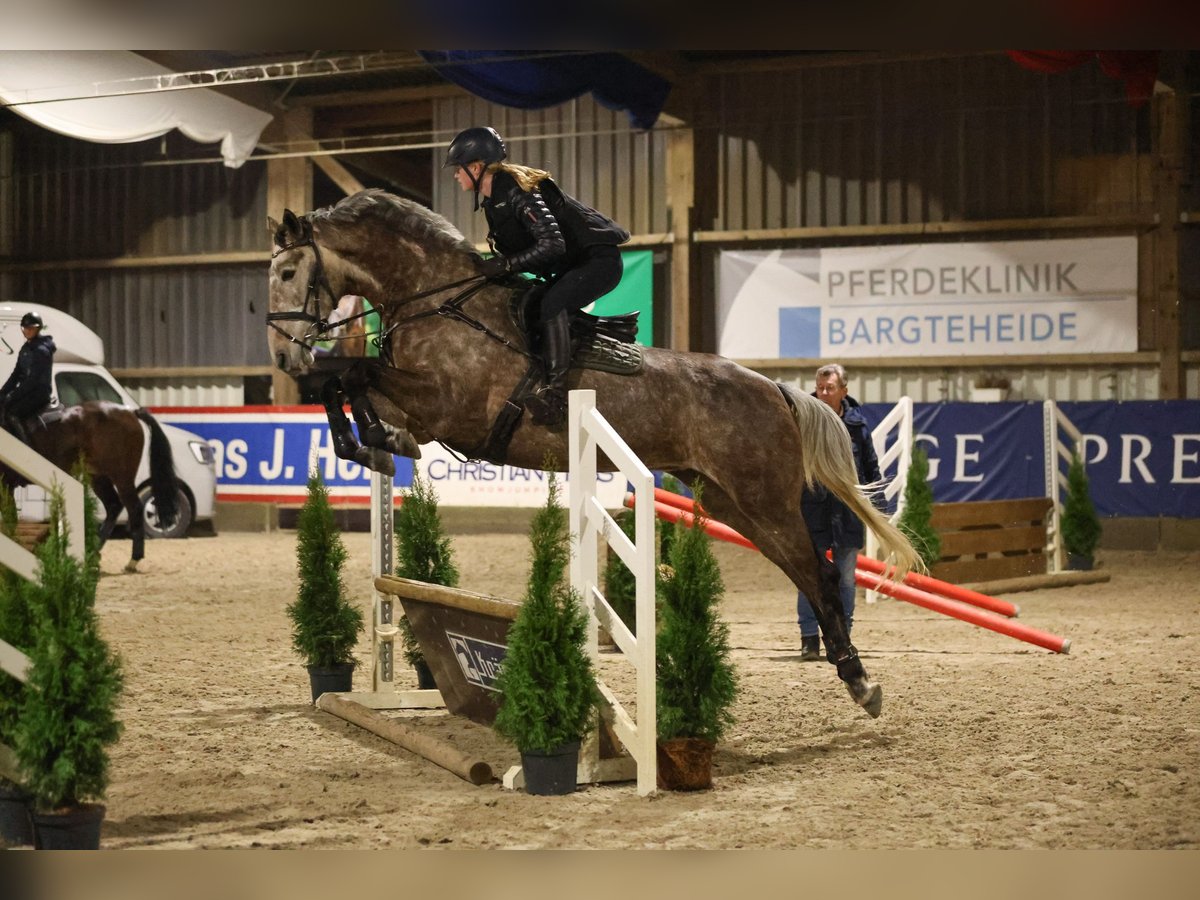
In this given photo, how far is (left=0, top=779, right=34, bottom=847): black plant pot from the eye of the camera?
3.33m

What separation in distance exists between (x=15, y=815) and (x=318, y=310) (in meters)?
2.12

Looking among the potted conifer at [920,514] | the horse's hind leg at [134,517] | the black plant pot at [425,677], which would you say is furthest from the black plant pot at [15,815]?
the horse's hind leg at [134,517]

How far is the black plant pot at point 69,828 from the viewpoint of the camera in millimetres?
3145

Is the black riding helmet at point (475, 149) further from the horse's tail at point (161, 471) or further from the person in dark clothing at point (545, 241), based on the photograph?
the horse's tail at point (161, 471)

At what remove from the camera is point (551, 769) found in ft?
12.6

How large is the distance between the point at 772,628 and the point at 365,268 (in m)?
3.85

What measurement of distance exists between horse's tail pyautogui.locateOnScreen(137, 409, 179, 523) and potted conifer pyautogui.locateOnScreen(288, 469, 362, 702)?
5.75 meters

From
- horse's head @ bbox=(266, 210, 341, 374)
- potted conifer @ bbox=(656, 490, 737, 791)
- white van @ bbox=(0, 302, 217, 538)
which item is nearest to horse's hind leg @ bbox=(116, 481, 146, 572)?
white van @ bbox=(0, 302, 217, 538)

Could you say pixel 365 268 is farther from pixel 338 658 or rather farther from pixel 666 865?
pixel 666 865

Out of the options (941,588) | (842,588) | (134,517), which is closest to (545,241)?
(842,588)

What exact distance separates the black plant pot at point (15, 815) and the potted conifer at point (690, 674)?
1768mm

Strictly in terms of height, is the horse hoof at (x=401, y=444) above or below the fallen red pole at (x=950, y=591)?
above

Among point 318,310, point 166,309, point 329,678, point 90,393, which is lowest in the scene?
point 329,678

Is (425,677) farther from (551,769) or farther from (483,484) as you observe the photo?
(483,484)
